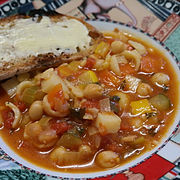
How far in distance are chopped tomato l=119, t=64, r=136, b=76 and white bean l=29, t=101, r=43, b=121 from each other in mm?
1210

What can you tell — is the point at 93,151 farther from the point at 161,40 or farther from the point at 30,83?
the point at 161,40

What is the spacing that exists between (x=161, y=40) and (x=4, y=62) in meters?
2.31

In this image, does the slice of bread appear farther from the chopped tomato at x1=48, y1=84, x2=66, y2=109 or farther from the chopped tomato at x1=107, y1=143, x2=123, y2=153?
the chopped tomato at x1=107, y1=143, x2=123, y2=153

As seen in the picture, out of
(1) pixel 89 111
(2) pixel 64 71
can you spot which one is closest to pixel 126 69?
(2) pixel 64 71

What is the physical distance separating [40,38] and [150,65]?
1.54 m

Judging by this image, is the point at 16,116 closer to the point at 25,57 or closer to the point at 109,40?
the point at 25,57

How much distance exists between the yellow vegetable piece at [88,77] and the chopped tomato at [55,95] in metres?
0.41

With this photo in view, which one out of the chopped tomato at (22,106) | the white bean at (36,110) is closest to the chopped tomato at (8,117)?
the chopped tomato at (22,106)

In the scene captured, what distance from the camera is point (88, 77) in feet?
12.4

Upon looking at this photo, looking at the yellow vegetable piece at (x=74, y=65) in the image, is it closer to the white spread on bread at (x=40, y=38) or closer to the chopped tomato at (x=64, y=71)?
the chopped tomato at (x=64, y=71)

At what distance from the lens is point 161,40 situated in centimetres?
460

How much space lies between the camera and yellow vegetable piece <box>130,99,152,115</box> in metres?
3.61

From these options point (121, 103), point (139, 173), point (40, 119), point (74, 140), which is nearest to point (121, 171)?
point (139, 173)

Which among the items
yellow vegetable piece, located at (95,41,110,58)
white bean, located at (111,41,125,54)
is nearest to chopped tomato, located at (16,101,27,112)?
yellow vegetable piece, located at (95,41,110,58)
